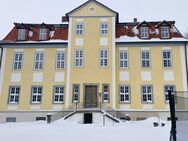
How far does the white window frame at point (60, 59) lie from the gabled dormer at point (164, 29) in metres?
9.94

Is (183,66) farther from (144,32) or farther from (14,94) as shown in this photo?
(14,94)

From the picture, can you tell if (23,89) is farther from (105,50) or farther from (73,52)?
(105,50)

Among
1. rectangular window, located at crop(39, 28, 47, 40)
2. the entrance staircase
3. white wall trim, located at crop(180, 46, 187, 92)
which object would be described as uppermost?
rectangular window, located at crop(39, 28, 47, 40)

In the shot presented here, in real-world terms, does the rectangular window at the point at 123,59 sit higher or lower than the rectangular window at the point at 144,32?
lower

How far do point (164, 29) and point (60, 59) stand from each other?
430 inches

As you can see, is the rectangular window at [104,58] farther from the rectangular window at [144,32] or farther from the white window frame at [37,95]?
Result: the white window frame at [37,95]

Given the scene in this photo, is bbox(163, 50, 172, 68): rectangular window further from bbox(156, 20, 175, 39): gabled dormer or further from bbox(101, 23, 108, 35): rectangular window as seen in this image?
bbox(101, 23, 108, 35): rectangular window

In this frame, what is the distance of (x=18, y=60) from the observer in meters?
27.1

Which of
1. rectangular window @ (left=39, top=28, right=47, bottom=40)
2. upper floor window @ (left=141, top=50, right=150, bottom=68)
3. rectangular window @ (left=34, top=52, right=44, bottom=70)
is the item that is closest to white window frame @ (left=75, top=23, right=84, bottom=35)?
rectangular window @ (left=39, top=28, right=47, bottom=40)

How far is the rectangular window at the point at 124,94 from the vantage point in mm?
25327

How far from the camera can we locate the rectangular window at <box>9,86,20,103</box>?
26.1 metres

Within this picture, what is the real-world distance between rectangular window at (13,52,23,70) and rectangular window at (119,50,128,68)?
32.3 feet

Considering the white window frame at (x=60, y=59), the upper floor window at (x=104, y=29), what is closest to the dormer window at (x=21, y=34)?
the white window frame at (x=60, y=59)

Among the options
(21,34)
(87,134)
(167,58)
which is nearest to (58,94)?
(21,34)
